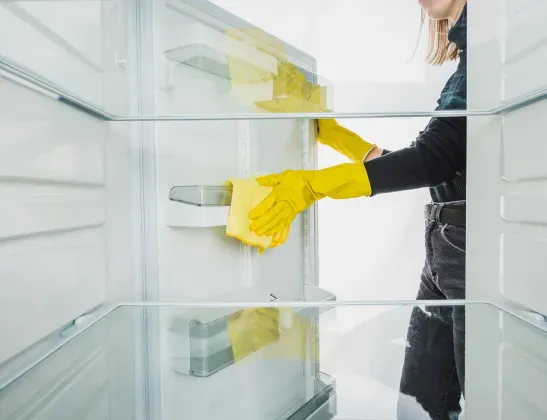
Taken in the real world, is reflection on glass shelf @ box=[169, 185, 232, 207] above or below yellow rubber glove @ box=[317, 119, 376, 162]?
below

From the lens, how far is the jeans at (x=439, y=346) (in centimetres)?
125

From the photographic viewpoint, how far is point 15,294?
761 millimetres

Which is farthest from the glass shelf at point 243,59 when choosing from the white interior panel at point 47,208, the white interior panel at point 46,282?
the white interior panel at point 46,282

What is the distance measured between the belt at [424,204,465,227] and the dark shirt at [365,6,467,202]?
0.45 ft

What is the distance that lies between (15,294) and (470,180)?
1.07 meters

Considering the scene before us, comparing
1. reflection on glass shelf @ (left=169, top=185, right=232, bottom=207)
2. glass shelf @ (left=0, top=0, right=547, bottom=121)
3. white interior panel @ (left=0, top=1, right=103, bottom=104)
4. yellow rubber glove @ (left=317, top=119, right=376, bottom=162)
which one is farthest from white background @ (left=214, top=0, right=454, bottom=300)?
white interior panel @ (left=0, top=1, right=103, bottom=104)

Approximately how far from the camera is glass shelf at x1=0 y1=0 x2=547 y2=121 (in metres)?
0.87

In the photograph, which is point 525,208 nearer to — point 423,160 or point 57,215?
point 423,160

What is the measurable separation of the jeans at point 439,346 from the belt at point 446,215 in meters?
0.02

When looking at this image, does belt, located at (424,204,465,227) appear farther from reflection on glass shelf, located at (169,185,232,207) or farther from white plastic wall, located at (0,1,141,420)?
white plastic wall, located at (0,1,141,420)

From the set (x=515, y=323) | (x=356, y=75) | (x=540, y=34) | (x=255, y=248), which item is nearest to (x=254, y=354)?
(x=255, y=248)

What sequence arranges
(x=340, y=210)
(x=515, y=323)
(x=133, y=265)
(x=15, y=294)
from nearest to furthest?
(x=15, y=294)
(x=515, y=323)
(x=133, y=265)
(x=340, y=210)

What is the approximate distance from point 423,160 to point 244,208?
547mm

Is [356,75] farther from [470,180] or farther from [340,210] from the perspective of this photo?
[340,210]
